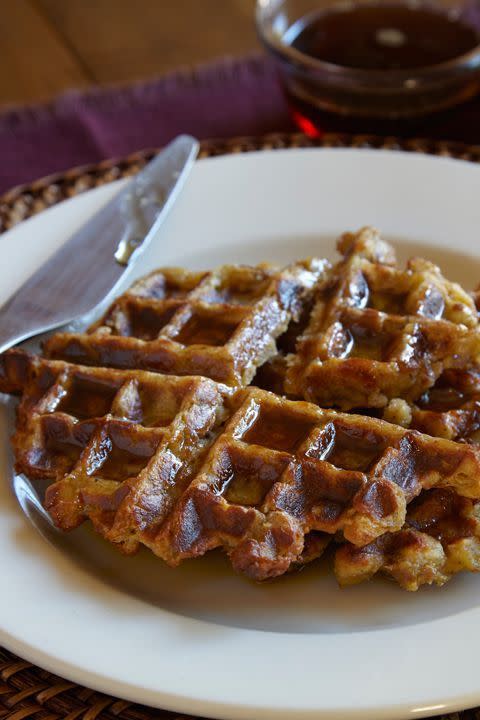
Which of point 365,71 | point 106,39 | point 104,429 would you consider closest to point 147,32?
point 106,39

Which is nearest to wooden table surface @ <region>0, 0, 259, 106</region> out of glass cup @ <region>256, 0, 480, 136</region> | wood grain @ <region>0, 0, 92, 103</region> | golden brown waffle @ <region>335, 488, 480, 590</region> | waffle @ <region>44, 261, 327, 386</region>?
wood grain @ <region>0, 0, 92, 103</region>

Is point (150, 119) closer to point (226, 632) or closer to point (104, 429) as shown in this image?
point (104, 429)

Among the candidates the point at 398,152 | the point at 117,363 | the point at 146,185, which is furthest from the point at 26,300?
the point at 398,152

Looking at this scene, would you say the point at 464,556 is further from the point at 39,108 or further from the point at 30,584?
the point at 39,108

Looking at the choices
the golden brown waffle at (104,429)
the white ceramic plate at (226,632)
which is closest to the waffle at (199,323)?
the golden brown waffle at (104,429)

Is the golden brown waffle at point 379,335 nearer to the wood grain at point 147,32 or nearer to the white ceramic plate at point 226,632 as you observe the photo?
the white ceramic plate at point 226,632

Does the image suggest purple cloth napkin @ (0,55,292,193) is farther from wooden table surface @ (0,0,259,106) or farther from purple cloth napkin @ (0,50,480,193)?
wooden table surface @ (0,0,259,106)
